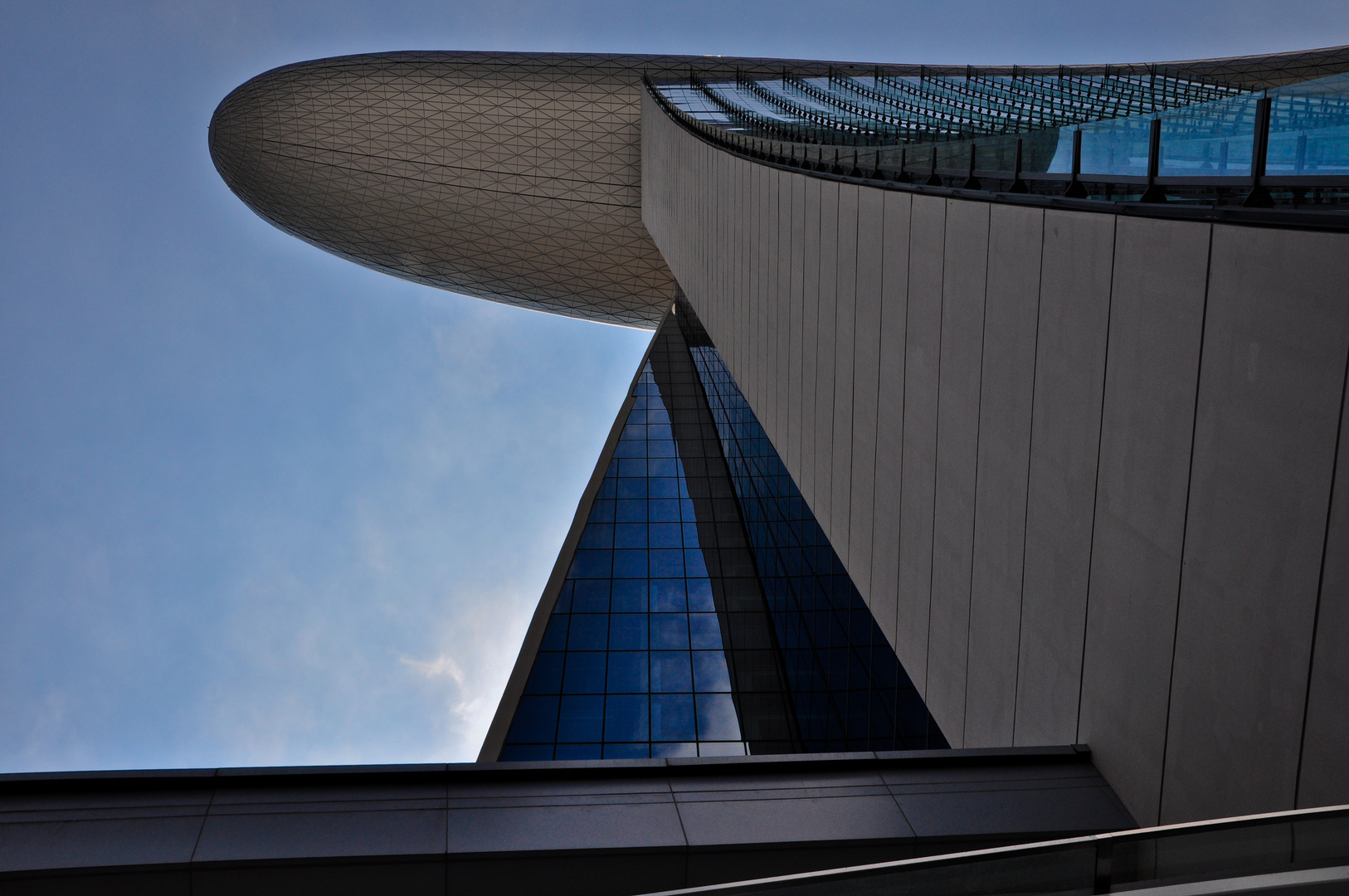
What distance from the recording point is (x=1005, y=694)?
25.1 ft

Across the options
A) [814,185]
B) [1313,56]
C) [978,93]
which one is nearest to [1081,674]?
[814,185]

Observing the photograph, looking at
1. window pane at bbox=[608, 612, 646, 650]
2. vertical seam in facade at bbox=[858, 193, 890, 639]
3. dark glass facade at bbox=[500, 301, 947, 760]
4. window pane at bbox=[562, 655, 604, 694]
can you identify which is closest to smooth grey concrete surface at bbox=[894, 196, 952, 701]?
vertical seam in facade at bbox=[858, 193, 890, 639]

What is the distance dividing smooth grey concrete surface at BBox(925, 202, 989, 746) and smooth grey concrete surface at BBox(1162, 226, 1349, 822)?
295 cm

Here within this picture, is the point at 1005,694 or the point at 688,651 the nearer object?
the point at 1005,694

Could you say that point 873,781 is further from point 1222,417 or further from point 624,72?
point 624,72

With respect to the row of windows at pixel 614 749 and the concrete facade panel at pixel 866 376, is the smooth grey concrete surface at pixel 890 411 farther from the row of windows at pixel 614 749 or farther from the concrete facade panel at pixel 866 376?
the row of windows at pixel 614 749

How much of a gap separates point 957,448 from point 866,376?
107 inches

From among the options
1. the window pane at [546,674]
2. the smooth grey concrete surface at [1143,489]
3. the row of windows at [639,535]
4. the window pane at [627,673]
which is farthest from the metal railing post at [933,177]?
the row of windows at [639,535]

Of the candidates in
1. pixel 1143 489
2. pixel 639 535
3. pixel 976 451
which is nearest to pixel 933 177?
pixel 976 451

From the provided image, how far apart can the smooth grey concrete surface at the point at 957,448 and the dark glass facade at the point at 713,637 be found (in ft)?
7.74

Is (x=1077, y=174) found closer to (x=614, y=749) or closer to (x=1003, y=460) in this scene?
(x=1003, y=460)

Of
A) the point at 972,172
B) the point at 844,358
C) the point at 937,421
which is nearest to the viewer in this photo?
the point at 972,172

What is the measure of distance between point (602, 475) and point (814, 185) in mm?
13626

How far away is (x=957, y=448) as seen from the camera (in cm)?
845
